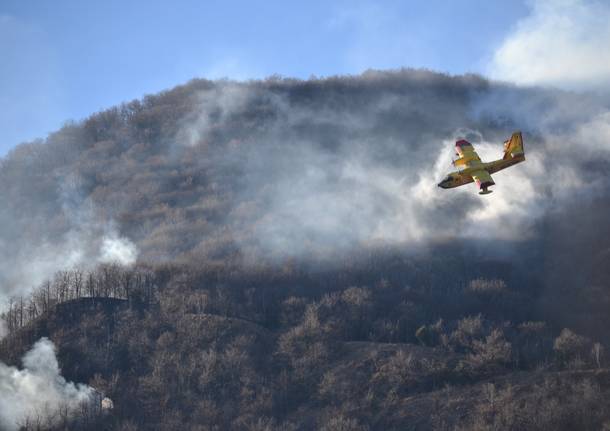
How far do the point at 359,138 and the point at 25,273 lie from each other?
79768 millimetres

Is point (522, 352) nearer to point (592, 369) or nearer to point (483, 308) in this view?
point (592, 369)

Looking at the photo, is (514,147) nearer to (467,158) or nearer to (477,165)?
(477,165)

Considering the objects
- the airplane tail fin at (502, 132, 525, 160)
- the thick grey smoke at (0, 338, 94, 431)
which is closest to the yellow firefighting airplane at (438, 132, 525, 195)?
the airplane tail fin at (502, 132, 525, 160)

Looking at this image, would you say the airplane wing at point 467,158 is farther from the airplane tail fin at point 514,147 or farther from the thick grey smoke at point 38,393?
the thick grey smoke at point 38,393

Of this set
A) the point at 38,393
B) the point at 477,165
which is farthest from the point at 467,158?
the point at 38,393

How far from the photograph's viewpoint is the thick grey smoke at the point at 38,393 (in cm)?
8825

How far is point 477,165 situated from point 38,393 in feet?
177

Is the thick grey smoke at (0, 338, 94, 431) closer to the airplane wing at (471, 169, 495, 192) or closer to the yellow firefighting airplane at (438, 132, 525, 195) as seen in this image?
the yellow firefighting airplane at (438, 132, 525, 195)

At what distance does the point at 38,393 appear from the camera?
9219cm

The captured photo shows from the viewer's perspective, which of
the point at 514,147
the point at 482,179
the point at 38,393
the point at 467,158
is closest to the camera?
the point at 482,179

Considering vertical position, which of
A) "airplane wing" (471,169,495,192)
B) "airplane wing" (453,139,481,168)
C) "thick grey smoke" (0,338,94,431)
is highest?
"airplane wing" (453,139,481,168)

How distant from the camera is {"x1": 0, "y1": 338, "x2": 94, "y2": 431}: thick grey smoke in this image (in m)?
88.2

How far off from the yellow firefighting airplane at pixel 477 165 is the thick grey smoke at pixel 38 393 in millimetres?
46903

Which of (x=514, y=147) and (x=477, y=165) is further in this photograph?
(x=514, y=147)
